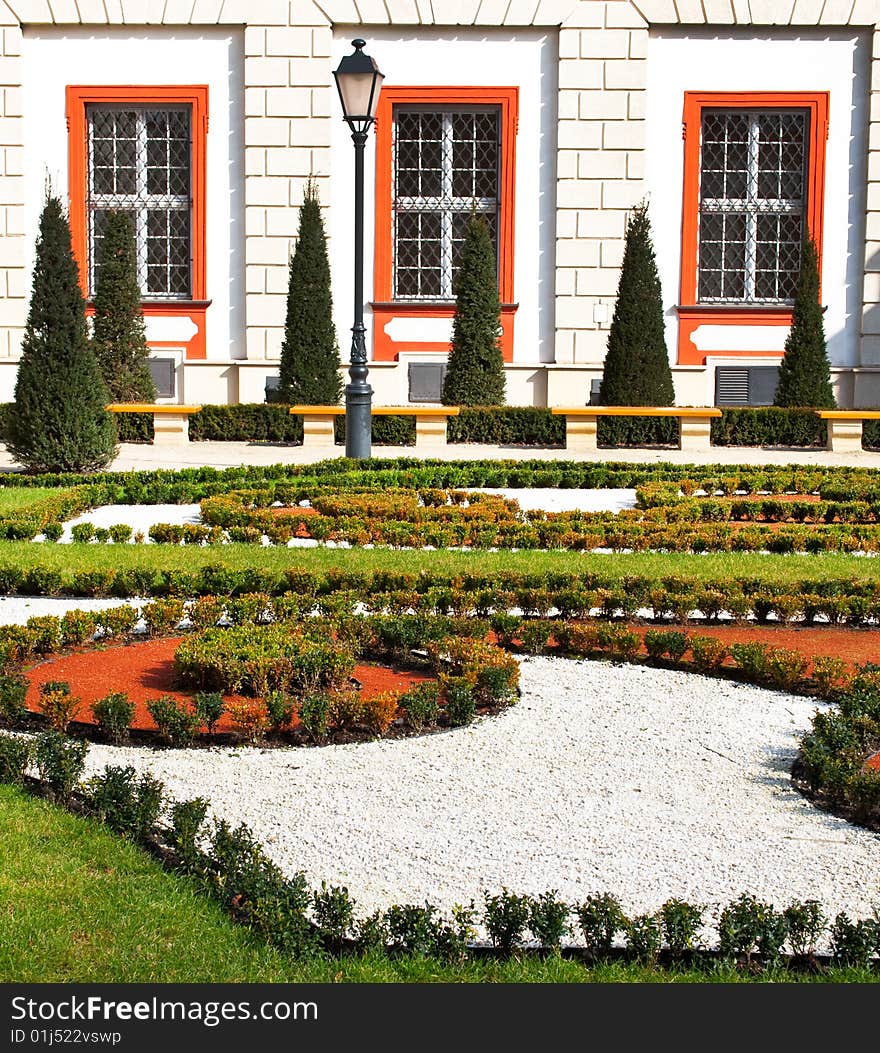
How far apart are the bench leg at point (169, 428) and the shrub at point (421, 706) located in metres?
14.3

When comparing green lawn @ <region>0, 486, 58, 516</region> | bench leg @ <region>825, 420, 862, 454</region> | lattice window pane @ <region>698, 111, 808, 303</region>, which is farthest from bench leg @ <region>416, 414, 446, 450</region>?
lattice window pane @ <region>698, 111, 808, 303</region>

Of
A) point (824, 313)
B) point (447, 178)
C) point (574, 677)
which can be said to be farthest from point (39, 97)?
point (574, 677)

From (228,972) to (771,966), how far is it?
144cm

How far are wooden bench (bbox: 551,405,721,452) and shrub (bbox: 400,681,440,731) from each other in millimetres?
13621

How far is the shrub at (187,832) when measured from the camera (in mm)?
4805

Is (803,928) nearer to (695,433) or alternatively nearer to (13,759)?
(13,759)

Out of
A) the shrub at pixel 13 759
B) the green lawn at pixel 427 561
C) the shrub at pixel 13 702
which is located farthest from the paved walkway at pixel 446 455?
the shrub at pixel 13 759

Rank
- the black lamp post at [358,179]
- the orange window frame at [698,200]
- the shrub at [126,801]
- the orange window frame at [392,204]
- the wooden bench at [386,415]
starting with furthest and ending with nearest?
the orange window frame at [392,204], the orange window frame at [698,200], the wooden bench at [386,415], the black lamp post at [358,179], the shrub at [126,801]

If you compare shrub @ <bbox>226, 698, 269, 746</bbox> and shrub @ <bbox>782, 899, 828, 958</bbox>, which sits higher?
shrub @ <bbox>226, 698, 269, 746</bbox>

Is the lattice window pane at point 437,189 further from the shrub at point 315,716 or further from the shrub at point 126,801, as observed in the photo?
the shrub at point 126,801

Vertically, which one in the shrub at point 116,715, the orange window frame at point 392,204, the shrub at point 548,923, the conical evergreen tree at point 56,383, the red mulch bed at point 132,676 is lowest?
the shrub at point 548,923

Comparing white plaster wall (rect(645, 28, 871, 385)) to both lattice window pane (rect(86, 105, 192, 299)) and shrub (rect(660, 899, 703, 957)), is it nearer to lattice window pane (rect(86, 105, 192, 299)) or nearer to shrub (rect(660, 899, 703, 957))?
lattice window pane (rect(86, 105, 192, 299))

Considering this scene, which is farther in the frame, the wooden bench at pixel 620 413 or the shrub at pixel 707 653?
the wooden bench at pixel 620 413

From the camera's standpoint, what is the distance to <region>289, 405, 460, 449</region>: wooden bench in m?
19.9
